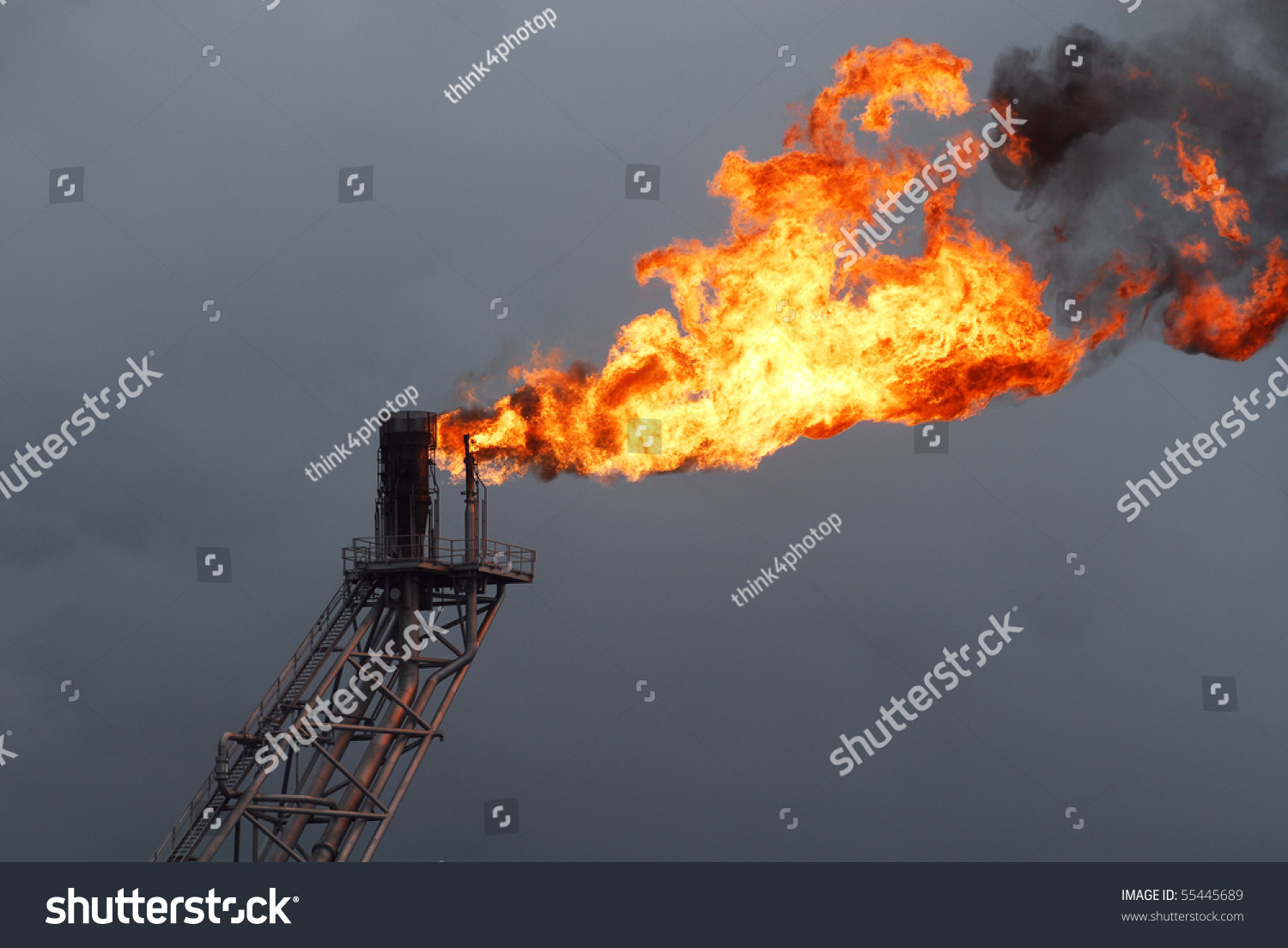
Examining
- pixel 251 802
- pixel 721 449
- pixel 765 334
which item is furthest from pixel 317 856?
pixel 765 334

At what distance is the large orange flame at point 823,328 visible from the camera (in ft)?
202

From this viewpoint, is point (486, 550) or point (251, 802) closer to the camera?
point (251, 802)

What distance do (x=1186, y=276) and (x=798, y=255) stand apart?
14.6 metres

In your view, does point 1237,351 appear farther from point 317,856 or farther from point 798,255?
point 317,856

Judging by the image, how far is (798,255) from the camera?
63594 millimetres

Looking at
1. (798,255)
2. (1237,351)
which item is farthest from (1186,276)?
(798,255)

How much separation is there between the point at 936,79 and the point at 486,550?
82.7ft

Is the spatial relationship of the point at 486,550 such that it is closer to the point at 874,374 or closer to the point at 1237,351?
the point at 874,374

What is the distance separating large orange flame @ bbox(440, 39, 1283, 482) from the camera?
6153 centimetres

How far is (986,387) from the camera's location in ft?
205

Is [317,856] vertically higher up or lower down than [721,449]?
lower down

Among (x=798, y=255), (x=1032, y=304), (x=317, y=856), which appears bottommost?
(x=317, y=856)

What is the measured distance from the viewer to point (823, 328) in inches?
2488

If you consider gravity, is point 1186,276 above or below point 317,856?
above
